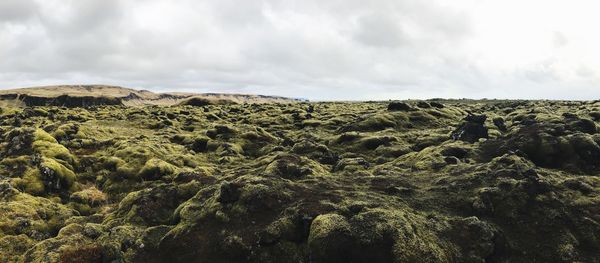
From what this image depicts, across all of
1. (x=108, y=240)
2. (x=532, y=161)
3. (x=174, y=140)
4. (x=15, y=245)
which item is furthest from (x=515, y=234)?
(x=174, y=140)

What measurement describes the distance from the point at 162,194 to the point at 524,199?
72.0 feet

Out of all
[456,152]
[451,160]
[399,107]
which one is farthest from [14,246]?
[399,107]

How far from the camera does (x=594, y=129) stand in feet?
136

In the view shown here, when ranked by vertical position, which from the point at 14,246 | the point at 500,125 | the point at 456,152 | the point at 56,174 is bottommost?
the point at 14,246

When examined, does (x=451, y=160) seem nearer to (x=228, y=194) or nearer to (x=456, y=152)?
(x=456, y=152)

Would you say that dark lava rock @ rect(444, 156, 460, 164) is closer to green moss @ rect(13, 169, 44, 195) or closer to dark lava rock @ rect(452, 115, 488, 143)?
dark lava rock @ rect(452, 115, 488, 143)

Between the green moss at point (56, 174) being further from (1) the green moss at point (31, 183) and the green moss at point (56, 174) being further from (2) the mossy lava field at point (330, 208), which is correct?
(1) the green moss at point (31, 183)

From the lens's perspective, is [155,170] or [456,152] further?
[155,170]

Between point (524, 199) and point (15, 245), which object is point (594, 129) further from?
point (15, 245)

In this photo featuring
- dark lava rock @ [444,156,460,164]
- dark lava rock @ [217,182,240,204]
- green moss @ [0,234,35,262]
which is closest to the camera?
green moss @ [0,234,35,262]

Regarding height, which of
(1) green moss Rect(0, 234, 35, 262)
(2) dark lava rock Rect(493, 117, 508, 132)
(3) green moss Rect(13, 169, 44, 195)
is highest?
(2) dark lava rock Rect(493, 117, 508, 132)

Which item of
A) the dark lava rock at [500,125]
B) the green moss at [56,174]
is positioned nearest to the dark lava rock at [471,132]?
the dark lava rock at [500,125]

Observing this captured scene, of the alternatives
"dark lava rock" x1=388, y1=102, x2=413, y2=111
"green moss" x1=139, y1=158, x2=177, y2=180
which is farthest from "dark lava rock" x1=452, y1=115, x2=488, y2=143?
"dark lava rock" x1=388, y1=102, x2=413, y2=111

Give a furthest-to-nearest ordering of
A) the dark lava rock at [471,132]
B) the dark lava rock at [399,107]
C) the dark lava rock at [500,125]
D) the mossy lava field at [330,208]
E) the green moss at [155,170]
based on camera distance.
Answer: the dark lava rock at [399,107], the dark lava rock at [500,125], the dark lava rock at [471,132], the green moss at [155,170], the mossy lava field at [330,208]
